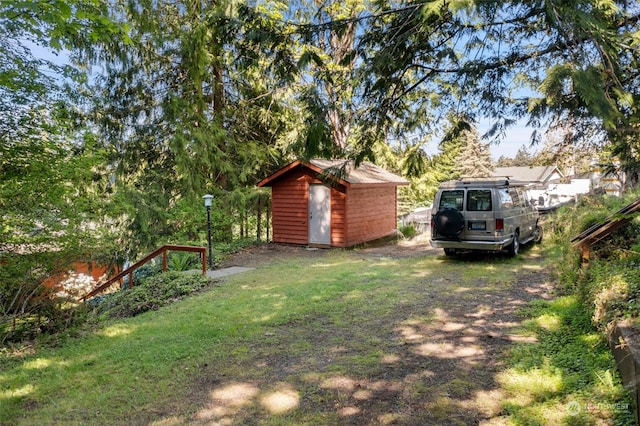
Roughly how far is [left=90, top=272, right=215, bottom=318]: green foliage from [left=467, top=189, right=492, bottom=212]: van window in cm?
625

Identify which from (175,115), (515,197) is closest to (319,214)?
(175,115)

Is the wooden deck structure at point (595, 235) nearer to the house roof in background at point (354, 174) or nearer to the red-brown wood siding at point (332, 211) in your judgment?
the house roof in background at point (354, 174)

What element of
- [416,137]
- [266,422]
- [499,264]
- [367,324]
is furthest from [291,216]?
[266,422]

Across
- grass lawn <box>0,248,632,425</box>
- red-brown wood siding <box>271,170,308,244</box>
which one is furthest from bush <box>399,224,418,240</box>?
grass lawn <box>0,248,632,425</box>

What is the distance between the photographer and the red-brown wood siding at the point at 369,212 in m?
14.6

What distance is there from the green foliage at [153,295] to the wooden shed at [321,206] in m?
5.69

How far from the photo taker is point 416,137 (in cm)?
679

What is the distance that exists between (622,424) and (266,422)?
2440 millimetres

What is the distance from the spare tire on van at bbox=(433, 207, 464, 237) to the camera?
9522mm

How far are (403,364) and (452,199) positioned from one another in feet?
21.0

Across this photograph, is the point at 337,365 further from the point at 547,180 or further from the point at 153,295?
the point at 547,180

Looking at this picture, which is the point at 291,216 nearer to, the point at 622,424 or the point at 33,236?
the point at 33,236

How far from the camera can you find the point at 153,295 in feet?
28.8

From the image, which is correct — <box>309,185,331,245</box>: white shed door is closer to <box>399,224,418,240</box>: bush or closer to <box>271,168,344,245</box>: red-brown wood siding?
<box>271,168,344,245</box>: red-brown wood siding
